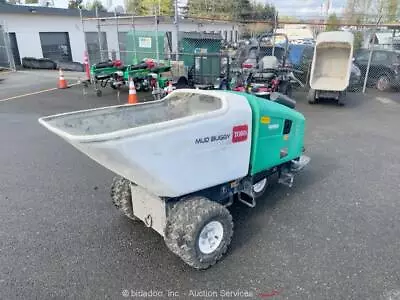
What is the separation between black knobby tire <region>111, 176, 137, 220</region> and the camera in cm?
364

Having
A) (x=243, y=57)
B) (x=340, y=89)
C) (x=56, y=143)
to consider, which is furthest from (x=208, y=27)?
(x=56, y=143)

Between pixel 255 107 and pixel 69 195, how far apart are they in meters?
2.83

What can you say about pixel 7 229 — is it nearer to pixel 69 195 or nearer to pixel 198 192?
pixel 69 195

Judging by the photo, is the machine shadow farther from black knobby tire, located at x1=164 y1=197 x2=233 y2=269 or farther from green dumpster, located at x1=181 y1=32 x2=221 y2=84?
green dumpster, located at x1=181 y1=32 x2=221 y2=84

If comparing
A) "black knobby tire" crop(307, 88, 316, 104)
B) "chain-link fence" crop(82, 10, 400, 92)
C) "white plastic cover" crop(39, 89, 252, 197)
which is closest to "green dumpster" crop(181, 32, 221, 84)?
"chain-link fence" crop(82, 10, 400, 92)

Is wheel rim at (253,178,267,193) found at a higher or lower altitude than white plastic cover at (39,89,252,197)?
lower

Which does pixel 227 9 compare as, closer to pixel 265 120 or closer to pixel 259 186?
pixel 259 186

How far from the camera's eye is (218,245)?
312cm

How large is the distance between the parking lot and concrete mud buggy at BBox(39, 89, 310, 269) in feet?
0.93

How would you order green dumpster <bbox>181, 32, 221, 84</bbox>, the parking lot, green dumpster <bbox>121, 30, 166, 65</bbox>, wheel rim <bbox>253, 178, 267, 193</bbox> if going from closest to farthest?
1. the parking lot
2. wheel rim <bbox>253, 178, 267, 193</bbox>
3. green dumpster <bbox>181, 32, 221, 84</bbox>
4. green dumpster <bbox>121, 30, 166, 65</bbox>

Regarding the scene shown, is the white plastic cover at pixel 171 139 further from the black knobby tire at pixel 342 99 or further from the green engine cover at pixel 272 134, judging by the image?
the black knobby tire at pixel 342 99

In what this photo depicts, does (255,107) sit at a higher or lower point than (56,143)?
higher

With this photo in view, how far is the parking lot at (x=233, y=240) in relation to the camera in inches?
112

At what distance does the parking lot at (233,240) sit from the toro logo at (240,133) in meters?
1.12
